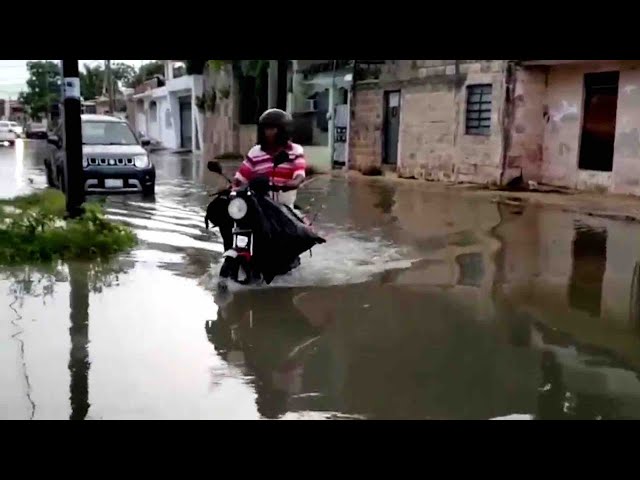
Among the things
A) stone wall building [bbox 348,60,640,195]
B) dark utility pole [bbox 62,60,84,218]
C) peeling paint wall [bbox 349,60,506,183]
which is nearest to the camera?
dark utility pole [bbox 62,60,84,218]

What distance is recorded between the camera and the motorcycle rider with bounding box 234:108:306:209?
7270 mm

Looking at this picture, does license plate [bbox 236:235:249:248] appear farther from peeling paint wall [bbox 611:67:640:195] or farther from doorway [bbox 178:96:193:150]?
doorway [bbox 178:96:193:150]

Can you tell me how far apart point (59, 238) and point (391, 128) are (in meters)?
14.5

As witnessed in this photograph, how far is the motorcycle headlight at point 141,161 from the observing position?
14156 mm

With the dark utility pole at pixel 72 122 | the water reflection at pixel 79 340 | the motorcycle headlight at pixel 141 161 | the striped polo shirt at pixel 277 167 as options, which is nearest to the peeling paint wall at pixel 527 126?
the motorcycle headlight at pixel 141 161

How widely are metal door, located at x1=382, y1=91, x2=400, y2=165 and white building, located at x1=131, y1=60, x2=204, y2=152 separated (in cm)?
1618

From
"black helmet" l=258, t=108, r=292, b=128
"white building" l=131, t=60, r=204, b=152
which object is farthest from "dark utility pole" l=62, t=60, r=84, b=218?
"white building" l=131, t=60, r=204, b=152

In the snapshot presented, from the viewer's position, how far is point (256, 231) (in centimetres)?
700

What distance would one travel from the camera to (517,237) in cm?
1056

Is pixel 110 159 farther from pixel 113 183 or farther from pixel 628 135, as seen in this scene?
pixel 628 135
